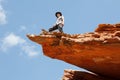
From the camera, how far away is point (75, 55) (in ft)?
66.1

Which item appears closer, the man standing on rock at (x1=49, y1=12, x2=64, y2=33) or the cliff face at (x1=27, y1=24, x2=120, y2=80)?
the cliff face at (x1=27, y1=24, x2=120, y2=80)

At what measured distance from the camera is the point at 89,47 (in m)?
18.7

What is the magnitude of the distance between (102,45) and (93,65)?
10.5 feet

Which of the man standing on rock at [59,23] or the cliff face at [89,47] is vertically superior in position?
the man standing on rock at [59,23]

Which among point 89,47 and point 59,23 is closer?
point 89,47

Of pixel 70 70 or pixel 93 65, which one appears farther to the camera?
pixel 70 70

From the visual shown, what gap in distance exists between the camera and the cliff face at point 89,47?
1825cm

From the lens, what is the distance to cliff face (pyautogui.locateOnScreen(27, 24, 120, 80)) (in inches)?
719

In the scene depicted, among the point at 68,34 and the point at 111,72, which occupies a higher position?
the point at 68,34

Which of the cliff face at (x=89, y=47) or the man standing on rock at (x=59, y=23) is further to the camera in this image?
the man standing on rock at (x=59, y=23)

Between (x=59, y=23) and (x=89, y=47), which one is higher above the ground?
(x=59, y=23)

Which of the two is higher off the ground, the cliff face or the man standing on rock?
the man standing on rock

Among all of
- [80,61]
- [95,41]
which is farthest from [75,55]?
[95,41]

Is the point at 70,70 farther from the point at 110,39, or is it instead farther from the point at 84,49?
the point at 110,39
